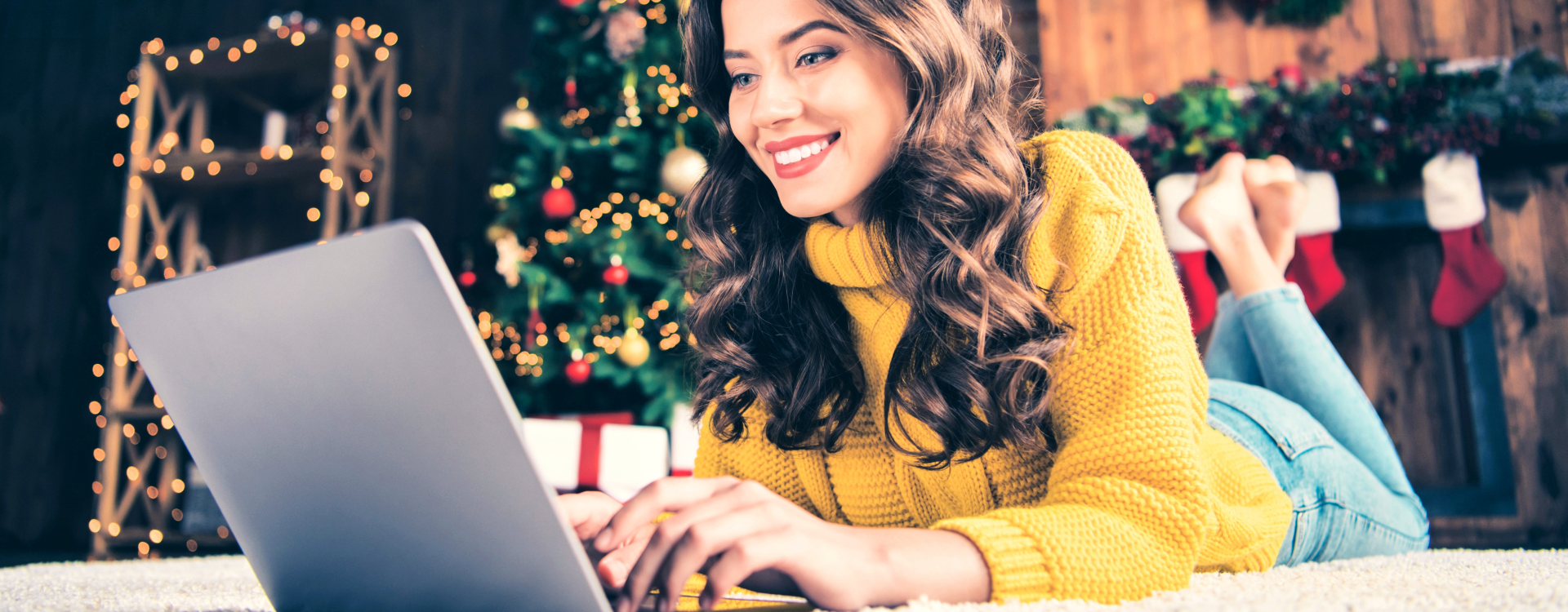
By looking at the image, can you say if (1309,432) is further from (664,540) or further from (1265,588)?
(664,540)

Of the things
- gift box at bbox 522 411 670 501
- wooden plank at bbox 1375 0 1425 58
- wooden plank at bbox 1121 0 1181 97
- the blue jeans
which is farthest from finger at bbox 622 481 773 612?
wooden plank at bbox 1375 0 1425 58

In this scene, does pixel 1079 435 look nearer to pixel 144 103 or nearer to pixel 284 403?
pixel 284 403

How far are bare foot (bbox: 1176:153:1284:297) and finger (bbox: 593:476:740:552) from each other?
117 centimetres

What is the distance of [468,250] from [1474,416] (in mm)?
2802

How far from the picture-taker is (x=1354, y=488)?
117cm

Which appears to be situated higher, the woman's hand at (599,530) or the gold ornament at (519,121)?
the gold ornament at (519,121)

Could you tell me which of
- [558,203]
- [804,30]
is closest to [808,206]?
[804,30]

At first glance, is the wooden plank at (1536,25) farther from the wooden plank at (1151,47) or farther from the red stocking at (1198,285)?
the red stocking at (1198,285)

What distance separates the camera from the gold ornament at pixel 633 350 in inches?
85.5

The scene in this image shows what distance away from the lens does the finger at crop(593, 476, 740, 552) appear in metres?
0.48

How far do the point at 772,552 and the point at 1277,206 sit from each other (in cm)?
138

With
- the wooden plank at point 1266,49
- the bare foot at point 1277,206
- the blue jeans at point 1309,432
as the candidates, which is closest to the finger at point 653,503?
the blue jeans at point 1309,432

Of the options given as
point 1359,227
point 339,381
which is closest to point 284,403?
point 339,381

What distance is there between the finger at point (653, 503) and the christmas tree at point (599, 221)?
166cm
